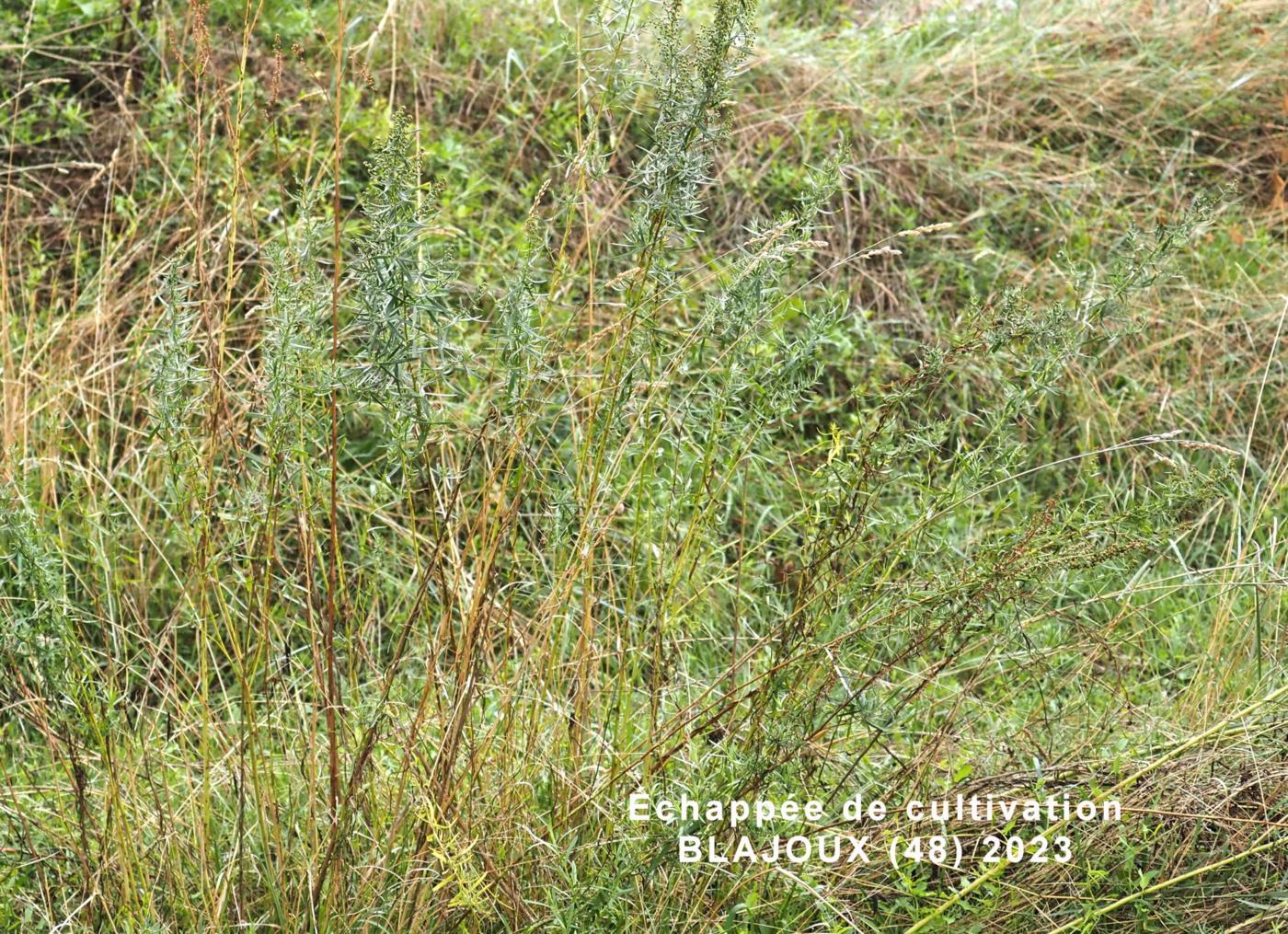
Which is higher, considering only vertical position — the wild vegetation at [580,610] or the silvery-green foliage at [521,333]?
the silvery-green foliage at [521,333]

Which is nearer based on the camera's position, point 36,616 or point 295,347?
point 295,347

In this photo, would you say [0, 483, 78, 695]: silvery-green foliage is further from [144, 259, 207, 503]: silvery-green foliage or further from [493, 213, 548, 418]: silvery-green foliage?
[493, 213, 548, 418]: silvery-green foliage

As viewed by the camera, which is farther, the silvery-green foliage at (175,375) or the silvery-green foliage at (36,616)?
the silvery-green foliage at (36,616)

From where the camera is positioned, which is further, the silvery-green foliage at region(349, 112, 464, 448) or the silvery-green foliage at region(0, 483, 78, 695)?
the silvery-green foliage at region(0, 483, 78, 695)

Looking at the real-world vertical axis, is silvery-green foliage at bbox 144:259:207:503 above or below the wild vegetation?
above

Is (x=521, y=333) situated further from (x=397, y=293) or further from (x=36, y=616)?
(x=36, y=616)

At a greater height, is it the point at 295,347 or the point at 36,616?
the point at 295,347

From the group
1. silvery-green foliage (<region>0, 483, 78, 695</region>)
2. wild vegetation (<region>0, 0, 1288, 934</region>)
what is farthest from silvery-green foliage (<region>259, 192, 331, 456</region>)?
silvery-green foliage (<region>0, 483, 78, 695</region>)

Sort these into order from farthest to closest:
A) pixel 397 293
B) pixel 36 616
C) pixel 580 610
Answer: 1. pixel 580 610
2. pixel 36 616
3. pixel 397 293

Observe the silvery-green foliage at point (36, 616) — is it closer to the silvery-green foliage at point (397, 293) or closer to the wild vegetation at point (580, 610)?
the wild vegetation at point (580, 610)

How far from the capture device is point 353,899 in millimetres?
1954

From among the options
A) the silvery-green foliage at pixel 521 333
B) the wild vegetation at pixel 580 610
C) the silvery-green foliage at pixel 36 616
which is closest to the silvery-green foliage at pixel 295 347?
the wild vegetation at pixel 580 610

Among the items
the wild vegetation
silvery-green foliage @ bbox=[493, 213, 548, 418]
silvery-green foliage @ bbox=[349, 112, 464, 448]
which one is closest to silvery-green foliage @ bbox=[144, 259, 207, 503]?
the wild vegetation

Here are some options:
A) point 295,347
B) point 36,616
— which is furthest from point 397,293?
point 36,616
